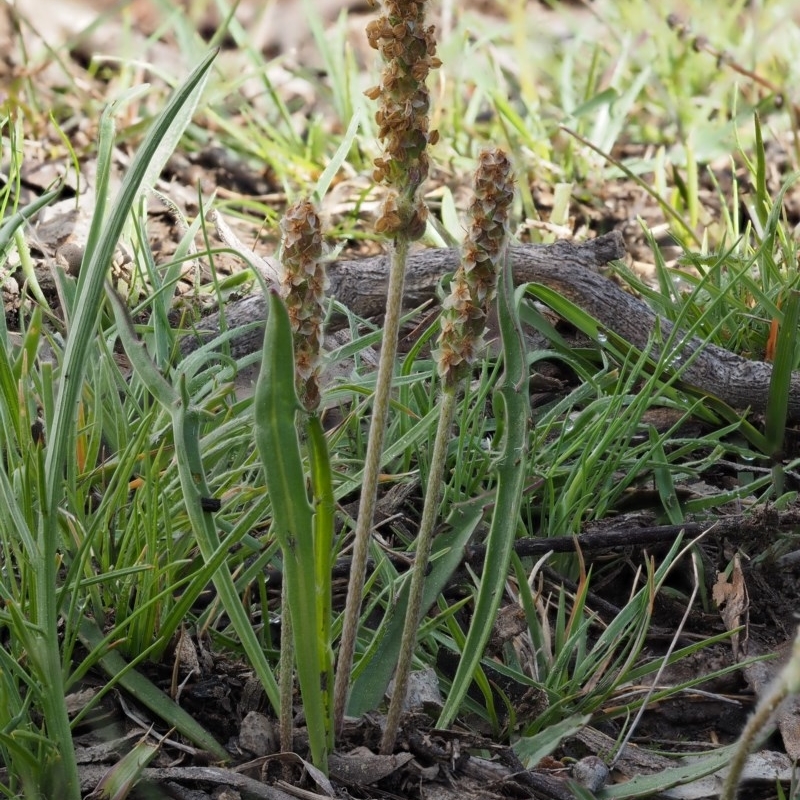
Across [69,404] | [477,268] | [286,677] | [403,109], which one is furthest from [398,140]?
[286,677]

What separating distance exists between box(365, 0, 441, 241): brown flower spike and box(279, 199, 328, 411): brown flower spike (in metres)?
0.08

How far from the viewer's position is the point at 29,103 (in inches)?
138

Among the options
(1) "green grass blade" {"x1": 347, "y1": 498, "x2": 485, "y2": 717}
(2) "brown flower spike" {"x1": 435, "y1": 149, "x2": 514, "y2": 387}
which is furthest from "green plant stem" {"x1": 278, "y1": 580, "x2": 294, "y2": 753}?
(2) "brown flower spike" {"x1": 435, "y1": 149, "x2": 514, "y2": 387}

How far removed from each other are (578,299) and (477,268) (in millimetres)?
1276

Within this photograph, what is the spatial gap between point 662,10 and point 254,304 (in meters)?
2.73

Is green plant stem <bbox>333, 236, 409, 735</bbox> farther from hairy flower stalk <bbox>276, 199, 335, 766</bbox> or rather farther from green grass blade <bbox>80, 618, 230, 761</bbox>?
green grass blade <bbox>80, 618, 230, 761</bbox>

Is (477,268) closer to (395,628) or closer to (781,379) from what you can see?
(395,628)

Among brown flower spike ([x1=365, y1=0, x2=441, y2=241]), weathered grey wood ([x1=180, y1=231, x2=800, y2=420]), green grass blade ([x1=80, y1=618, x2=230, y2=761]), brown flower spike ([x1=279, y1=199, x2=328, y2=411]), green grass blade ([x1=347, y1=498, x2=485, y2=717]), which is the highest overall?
brown flower spike ([x1=365, y1=0, x2=441, y2=241])

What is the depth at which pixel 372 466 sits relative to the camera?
4.01ft

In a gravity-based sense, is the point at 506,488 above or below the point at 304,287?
below

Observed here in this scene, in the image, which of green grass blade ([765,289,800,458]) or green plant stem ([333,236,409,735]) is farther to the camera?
green grass blade ([765,289,800,458])

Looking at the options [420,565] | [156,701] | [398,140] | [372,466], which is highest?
[398,140]

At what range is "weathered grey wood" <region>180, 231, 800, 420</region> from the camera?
2297mm

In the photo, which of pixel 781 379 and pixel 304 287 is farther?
pixel 781 379
